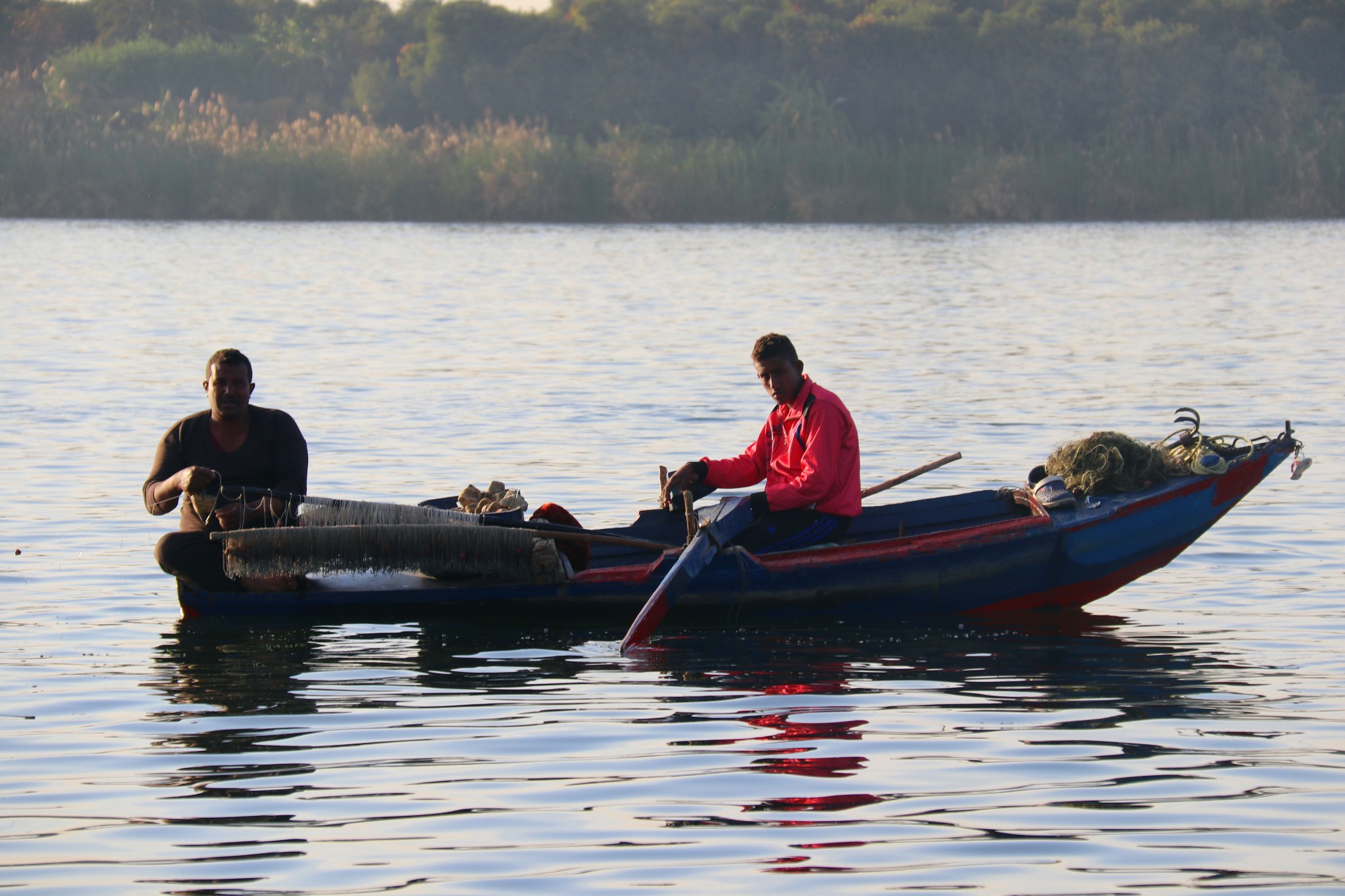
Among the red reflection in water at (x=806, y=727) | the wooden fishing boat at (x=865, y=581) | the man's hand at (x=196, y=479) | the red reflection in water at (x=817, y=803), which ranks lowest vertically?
the red reflection in water at (x=817, y=803)

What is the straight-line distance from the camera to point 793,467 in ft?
26.9

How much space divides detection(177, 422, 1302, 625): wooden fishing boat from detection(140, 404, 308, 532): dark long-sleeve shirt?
48 cm

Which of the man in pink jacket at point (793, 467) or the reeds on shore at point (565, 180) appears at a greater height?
the reeds on shore at point (565, 180)

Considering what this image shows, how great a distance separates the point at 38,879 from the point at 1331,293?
848 inches

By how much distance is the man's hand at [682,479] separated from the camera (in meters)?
8.37

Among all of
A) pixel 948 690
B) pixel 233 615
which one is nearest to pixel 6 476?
pixel 233 615

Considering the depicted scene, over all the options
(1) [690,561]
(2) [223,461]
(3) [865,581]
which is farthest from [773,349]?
(2) [223,461]

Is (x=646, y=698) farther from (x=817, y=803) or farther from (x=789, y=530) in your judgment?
(x=789, y=530)

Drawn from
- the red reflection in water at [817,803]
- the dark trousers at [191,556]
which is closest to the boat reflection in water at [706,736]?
the red reflection in water at [817,803]

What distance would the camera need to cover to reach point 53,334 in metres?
20.0

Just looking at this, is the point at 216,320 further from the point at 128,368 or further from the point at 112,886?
the point at 112,886

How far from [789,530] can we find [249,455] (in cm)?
230

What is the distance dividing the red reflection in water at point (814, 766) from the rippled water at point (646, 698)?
0.02 meters

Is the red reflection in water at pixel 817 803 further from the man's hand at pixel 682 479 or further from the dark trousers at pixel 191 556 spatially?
the dark trousers at pixel 191 556
